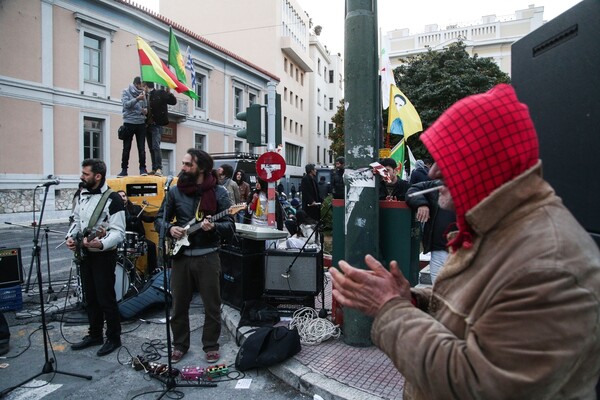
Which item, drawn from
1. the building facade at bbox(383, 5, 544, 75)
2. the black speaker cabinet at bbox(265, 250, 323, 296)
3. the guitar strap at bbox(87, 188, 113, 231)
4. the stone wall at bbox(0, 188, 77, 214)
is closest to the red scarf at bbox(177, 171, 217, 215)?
the guitar strap at bbox(87, 188, 113, 231)

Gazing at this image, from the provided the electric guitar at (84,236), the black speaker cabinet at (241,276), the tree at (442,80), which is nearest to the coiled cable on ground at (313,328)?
the black speaker cabinet at (241,276)

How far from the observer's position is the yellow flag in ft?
29.9

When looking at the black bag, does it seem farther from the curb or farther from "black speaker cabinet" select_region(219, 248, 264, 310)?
"black speaker cabinet" select_region(219, 248, 264, 310)

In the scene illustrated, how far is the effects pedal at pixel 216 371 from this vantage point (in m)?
4.15

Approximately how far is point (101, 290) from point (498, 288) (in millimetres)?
4697

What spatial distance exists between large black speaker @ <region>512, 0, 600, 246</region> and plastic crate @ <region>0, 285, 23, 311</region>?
6.88 m

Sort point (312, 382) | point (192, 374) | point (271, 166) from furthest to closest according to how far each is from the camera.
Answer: point (271, 166) < point (192, 374) < point (312, 382)

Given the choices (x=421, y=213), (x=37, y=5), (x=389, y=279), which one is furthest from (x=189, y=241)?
(x=37, y=5)

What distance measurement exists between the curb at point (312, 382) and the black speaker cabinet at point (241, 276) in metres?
1.66

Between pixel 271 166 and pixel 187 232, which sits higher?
pixel 271 166

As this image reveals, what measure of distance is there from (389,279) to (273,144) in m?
6.42

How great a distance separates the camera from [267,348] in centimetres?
431

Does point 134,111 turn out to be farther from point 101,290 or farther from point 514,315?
point 514,315

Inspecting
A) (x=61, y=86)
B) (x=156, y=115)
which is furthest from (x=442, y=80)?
(x=61, y=86)
